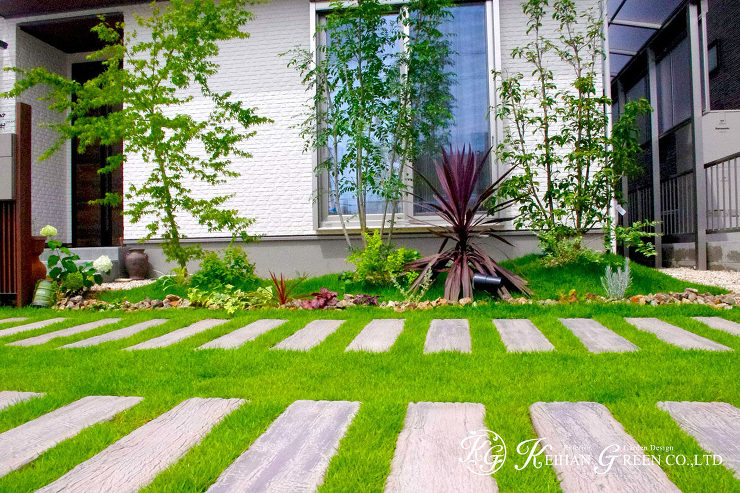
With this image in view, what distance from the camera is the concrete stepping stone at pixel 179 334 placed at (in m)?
2.69

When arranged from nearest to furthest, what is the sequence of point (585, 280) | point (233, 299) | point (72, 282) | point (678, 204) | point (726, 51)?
point (233, 299) < point (585, 280) < point (72, 282) < point (678, 204) < point (726, 51)

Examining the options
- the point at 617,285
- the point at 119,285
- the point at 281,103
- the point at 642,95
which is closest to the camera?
the point at 617,285

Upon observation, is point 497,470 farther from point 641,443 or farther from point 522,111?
point 522,111

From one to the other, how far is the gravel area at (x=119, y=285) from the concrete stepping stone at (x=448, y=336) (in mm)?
3718

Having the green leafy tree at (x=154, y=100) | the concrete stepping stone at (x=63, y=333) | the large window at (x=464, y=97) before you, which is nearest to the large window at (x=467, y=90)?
the large window at (x=464, y=97)

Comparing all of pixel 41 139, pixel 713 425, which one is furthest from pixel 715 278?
pixel 41 139

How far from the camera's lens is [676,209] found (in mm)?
7027

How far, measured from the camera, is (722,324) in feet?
9.23

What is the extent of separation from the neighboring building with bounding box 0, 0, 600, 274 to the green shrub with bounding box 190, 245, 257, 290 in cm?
96

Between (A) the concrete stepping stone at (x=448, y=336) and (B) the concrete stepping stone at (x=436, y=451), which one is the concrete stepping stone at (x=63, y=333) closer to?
(A) the concrete stepping stone at (x=448, y=336)

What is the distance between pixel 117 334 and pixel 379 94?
344 cm

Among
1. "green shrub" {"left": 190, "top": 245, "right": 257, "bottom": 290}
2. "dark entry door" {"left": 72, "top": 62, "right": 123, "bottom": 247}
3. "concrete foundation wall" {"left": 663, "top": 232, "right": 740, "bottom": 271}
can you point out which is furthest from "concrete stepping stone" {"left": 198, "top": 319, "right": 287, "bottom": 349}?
"dark entry door" {"left": 72, "top": 62, "right": 123, "bottom": 247}

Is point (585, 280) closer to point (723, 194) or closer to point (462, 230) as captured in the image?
point (462, 230)

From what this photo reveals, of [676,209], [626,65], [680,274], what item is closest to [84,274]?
[680,274]
